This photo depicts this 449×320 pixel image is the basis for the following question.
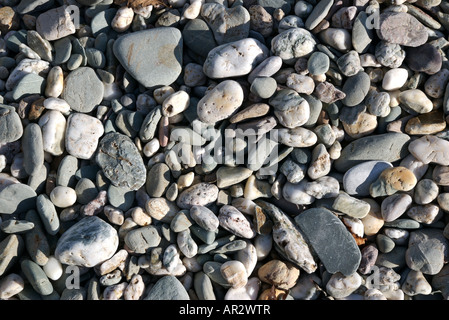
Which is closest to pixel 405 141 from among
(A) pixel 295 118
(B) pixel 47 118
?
(A) pixel 295 118

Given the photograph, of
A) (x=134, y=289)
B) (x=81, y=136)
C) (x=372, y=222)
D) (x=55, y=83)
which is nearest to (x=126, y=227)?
(x=134, y=289)

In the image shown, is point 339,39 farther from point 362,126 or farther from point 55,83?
point 55,83

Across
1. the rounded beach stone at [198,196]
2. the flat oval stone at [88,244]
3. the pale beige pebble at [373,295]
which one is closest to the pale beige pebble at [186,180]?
the rounded beach stone at [198,196]

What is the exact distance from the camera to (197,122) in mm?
2230

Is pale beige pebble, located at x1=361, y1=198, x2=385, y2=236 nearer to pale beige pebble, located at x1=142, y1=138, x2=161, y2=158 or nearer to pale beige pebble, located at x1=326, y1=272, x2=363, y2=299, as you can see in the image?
pale beige pebble, located at x1=326, y1=272, x2=363, y2=299

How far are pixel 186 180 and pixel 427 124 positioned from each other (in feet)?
4.39

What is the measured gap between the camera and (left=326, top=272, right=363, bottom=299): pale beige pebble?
6.61ft

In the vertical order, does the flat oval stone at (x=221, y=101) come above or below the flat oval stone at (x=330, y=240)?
above

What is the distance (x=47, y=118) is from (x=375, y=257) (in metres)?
1.90

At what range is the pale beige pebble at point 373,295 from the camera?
6.59 feet

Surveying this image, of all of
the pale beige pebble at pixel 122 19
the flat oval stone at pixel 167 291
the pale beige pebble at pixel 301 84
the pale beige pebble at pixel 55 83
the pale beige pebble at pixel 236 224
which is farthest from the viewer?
the pale beige pebble at pixel 122 19

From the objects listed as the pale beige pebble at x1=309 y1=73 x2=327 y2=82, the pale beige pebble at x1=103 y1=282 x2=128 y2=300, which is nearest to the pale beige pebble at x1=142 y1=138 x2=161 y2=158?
the pale beige pebble at x1=103 y1=282 x2=128 y2=300

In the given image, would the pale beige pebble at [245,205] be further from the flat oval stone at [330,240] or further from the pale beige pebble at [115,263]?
the pale beige pebble at [115,263]

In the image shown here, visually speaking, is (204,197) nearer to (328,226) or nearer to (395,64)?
(328,226)
